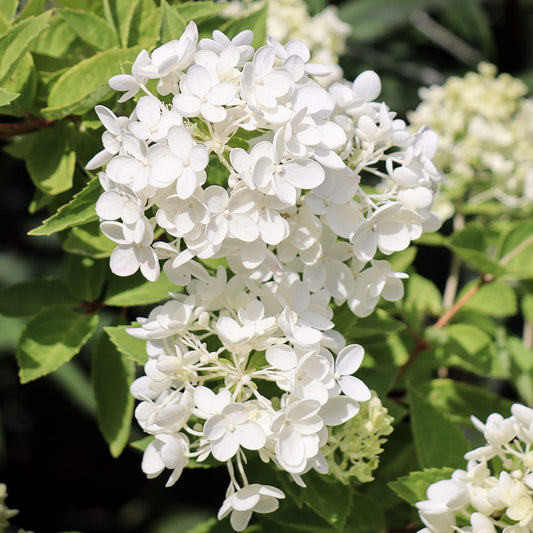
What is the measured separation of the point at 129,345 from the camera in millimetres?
904

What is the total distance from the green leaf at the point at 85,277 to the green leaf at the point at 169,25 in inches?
16.1

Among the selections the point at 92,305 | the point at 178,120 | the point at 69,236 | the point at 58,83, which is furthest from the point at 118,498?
the point at 178,120

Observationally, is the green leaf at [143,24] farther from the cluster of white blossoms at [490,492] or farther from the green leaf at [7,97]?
the cluster of white blossoms at [490,492]

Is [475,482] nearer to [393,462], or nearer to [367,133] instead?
[393,462]

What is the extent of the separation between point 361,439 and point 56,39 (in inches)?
32.0

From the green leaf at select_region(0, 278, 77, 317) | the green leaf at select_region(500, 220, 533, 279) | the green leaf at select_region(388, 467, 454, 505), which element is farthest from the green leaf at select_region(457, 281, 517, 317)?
the green leaf at select_region(0, 278, 77, 317)

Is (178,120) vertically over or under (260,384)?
over

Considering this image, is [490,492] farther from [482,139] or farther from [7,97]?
[482,139]

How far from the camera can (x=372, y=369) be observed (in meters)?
1.08

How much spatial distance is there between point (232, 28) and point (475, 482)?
2.50ft

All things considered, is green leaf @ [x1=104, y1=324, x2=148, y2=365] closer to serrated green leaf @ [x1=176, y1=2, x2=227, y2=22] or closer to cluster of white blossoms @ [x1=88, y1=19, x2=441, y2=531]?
cluster of white blossoms @ [x1=88, y1=19, x2=441, y2=531]

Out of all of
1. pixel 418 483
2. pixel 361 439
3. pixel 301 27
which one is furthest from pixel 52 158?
pixel 301 27

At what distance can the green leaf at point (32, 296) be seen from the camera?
1.11m

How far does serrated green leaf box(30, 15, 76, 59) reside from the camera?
1067 mm
